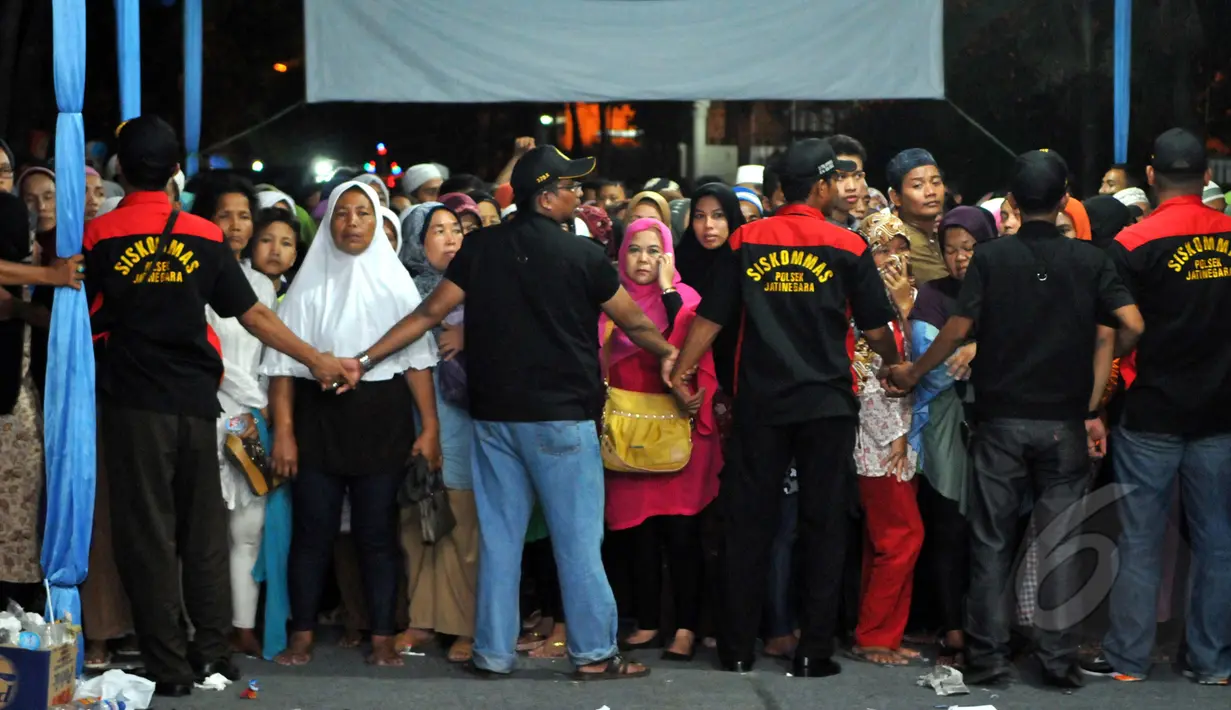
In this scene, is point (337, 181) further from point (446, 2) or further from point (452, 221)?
point (452, 221)

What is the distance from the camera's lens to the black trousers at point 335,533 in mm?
6891

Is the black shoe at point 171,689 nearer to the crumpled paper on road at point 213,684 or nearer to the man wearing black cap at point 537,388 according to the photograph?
the crumpled paper on road at point 213,684

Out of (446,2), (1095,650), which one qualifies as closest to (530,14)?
(446,2)

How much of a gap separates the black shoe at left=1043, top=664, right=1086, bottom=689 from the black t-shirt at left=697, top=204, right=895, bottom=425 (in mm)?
1322

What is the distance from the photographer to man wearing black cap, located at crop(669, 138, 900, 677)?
6.66m

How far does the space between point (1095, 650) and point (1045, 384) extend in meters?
1.37

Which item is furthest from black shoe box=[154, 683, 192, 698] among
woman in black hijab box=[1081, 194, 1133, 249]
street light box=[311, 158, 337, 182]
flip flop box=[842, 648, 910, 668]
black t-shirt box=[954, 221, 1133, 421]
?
street light box=[311, 158, 337, 182]

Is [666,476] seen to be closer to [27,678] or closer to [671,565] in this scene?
[671,565]

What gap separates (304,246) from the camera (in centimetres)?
841

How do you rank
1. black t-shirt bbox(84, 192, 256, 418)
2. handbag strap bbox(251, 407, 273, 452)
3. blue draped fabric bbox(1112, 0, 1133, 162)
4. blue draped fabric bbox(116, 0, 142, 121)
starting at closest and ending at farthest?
black t-shirt bbox(84, 192, 256, 418) < handbag strap bbox(251, 407, 273, 452) < blue draped fabric bbox(116, 0, 142, 121) < blue draped fabric bbox(1112, 0, 1133, 162)

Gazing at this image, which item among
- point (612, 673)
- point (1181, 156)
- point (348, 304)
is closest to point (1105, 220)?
point (1181, 156)

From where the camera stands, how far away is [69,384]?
6.07 metres

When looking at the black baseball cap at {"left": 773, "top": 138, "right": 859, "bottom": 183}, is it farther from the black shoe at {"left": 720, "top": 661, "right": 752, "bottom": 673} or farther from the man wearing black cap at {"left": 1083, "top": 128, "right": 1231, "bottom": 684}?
the black shoe at {"left": 720, "top": 661, "right": 752, "bottom": 673}

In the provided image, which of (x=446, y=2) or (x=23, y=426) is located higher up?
(x=446, y=2)
